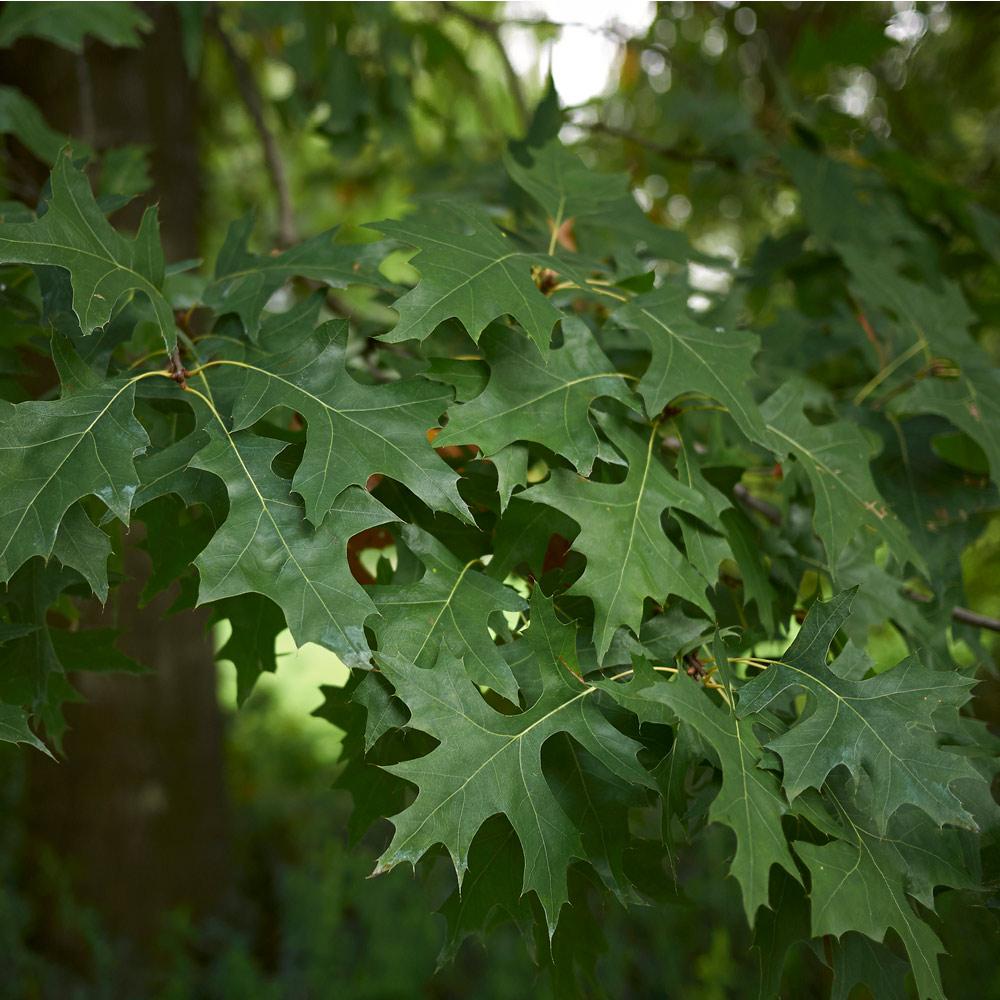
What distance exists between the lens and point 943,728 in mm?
849

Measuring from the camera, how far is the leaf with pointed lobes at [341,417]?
744mm

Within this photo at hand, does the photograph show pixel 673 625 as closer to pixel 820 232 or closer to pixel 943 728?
pixel 943 728

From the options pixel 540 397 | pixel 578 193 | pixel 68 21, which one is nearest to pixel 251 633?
pixel 540 397

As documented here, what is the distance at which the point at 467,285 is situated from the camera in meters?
0.79

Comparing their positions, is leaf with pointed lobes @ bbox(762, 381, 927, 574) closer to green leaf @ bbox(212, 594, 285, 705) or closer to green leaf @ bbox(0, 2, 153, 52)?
green leaf @ bbox(212, 594, 285, 705)

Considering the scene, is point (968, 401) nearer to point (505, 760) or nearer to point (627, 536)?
point (627, 536)

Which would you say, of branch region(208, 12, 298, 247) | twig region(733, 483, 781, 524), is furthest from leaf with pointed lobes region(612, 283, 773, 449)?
branch region(208, 12, 298, 247)

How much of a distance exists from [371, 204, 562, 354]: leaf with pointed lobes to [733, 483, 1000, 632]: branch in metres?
0.38

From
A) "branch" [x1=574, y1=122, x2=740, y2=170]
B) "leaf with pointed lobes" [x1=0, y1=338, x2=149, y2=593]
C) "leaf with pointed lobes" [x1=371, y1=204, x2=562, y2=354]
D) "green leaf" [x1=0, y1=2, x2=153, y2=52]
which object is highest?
"green leaf" [x1=0, y1=2, x2=153, y2=52]

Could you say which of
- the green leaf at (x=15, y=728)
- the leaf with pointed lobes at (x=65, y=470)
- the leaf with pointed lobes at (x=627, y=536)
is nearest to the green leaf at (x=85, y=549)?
the leaf with pointed lobes at (x=65, y=470)

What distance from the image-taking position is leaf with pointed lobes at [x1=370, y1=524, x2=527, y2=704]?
2.50 feet

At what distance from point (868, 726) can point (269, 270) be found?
0.66m

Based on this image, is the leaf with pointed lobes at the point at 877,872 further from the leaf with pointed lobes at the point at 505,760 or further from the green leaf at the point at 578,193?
the green leaf at the point at 578,193

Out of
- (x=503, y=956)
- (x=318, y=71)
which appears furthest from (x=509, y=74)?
(x=503, y=956)
